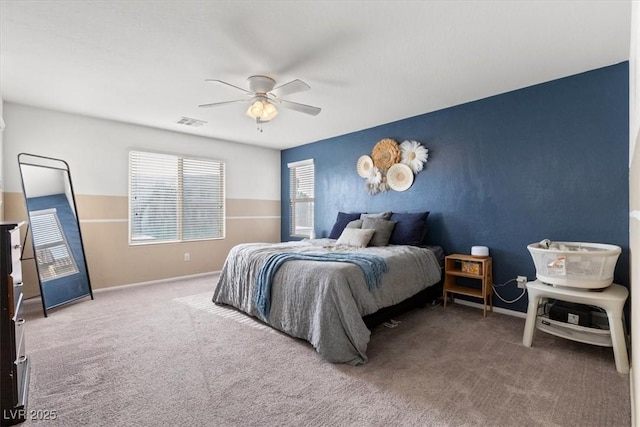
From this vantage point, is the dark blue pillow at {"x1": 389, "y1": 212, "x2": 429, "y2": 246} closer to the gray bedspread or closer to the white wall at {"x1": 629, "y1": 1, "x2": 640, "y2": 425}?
the gray bedspread

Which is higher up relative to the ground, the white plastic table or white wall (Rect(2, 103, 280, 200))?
white wall (Rect(2, 103, 280, 200))

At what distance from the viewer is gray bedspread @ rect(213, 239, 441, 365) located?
2.28m

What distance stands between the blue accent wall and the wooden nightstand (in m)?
0.17

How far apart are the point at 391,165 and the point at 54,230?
435 centimetres

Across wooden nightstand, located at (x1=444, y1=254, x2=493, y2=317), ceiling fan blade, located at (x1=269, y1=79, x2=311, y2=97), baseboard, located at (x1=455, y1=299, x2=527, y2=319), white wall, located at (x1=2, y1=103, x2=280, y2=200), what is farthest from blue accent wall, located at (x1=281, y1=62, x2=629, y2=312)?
white wall, located at (x1=2, y1=103, x2=280, y2=200)

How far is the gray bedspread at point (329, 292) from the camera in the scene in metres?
2.28

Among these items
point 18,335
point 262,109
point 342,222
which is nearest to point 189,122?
point 262,109

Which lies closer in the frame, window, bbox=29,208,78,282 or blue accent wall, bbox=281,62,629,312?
blue accent wall, bbox=281,62,629,312

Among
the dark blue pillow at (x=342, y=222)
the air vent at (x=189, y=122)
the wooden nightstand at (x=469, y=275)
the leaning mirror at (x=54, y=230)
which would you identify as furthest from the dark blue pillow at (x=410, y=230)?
the leaning mirror at (x=54, y=230)

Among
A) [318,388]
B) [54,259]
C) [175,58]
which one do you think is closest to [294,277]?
[318,388]

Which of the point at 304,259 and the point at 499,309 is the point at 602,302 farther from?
the point at 304,259

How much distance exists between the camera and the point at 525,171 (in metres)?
3.17

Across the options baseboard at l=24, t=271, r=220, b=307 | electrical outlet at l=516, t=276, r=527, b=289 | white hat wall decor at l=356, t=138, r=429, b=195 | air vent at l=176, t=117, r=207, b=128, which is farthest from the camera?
air vent at l=176, t=117, r=207, b=128

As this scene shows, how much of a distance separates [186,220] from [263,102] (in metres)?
2.97
